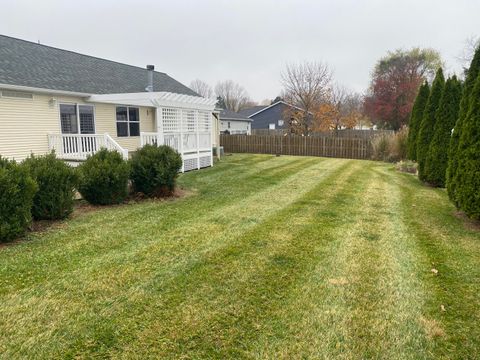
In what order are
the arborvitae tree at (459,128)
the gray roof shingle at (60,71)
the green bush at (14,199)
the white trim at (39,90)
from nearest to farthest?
the green bush at (14,199) < the arborvitae tree at (459,128) < the white trim at (39,90) < the gray roof shingle at (60,71)

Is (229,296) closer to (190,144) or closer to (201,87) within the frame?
(190,144)

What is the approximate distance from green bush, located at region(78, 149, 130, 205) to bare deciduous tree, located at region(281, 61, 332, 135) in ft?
76.4

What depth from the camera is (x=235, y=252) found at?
4.52 metres

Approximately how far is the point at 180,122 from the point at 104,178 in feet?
19.5

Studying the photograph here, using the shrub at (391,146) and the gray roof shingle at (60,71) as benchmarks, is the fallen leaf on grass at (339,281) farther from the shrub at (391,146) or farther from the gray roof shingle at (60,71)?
the shrub at (391,146)

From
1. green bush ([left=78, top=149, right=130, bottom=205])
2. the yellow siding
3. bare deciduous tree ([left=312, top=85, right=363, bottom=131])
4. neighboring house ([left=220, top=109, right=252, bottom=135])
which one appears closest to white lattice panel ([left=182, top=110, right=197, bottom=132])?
the yellow siding

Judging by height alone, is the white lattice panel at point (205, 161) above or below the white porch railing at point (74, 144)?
below

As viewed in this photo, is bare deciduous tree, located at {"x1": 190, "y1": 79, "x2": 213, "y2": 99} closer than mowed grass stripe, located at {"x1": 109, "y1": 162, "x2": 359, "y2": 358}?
No

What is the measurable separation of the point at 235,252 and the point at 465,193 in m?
4.07

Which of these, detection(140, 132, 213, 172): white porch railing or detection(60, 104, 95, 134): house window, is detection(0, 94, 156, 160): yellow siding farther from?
detection(140, 132, 213, 172): white porch railing

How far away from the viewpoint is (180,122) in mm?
12531

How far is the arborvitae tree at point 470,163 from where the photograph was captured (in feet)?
17.8

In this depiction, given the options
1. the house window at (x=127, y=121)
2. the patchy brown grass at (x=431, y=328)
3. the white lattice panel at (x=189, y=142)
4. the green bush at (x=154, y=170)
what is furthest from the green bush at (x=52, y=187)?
the house window at (x=127, y=121)

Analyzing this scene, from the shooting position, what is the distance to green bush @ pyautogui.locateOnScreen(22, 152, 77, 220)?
5.71 metres
